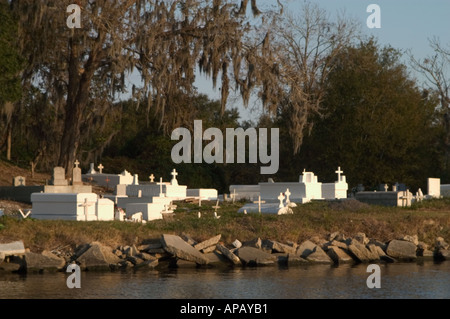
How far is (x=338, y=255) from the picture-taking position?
25.9m

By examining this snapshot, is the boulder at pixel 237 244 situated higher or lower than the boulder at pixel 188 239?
lower

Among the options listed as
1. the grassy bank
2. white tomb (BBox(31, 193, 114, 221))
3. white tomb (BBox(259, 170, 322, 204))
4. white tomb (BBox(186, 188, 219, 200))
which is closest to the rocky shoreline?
the grassy bank

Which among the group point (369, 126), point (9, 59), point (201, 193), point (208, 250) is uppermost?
point (9, 59)

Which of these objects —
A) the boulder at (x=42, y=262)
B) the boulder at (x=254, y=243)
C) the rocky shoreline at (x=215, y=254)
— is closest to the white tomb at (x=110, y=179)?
the rocky shoreline at (x=215, y=254)

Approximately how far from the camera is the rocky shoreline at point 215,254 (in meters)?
23.1

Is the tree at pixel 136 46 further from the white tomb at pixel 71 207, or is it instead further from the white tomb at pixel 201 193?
the white tomb at pixel 71 207

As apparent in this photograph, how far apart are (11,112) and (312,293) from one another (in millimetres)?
21625

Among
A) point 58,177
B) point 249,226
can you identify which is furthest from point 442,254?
point 58,177

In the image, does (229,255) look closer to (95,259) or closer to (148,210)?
(95,259)

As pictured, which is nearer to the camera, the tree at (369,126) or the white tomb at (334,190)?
the white tomb at (334,190)

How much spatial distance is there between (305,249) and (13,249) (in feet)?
27.7

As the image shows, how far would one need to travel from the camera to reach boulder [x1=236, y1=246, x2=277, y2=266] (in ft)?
81.4

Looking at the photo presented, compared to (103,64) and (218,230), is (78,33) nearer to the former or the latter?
(103,64)
